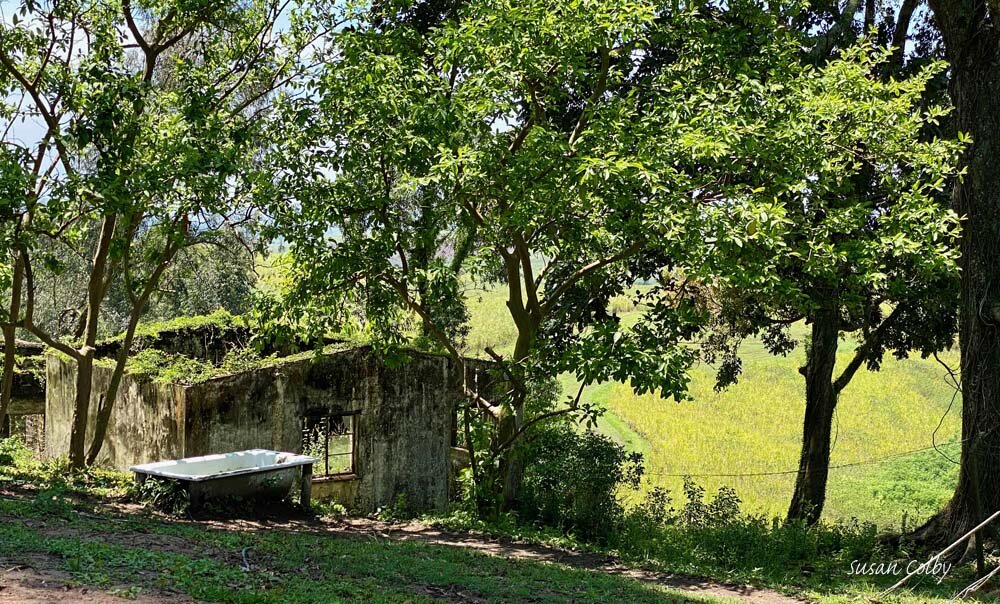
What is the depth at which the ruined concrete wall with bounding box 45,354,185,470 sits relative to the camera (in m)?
12.3

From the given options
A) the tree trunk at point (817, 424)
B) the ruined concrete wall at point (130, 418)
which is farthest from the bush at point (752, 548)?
the ruined concrete wall at point (130, 418)

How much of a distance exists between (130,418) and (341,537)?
17.9 feet

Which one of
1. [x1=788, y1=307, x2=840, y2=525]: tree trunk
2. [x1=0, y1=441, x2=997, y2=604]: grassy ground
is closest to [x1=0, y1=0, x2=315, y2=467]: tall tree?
[x1=0, y1=441, x2=997, y2=604]: grassy ground

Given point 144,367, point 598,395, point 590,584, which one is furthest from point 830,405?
point 598,395

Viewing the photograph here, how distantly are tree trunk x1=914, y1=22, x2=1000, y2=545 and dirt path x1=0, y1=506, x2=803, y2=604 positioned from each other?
3201 millimetres

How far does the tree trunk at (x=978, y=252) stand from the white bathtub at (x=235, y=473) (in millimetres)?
7889

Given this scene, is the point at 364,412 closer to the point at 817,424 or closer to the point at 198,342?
the point at 198,342

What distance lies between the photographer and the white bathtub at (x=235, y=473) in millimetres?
9898

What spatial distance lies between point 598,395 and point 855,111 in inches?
989

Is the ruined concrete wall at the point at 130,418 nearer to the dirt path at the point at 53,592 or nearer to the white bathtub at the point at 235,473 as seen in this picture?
the white bathtub at the point at 235,473

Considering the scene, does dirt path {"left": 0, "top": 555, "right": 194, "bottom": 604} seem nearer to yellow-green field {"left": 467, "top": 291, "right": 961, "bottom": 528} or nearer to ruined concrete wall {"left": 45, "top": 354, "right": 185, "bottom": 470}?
ruined concrete wall {"left": 45, "top": 354, "right": 185, "bottom": 470}

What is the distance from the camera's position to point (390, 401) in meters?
14.2

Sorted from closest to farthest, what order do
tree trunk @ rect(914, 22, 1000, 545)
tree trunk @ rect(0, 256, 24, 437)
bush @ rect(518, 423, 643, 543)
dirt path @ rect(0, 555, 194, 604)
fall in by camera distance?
dirt path @ rect(0, 555, 194, 604) → tree trunk @ rect(914, 22, 1000, 545) → tree trunk @ rect(0, 256, 24, 437) → bush @ rect(518, 423, 643, 543)

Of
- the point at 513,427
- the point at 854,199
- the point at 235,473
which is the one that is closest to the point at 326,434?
the point at 513,427
